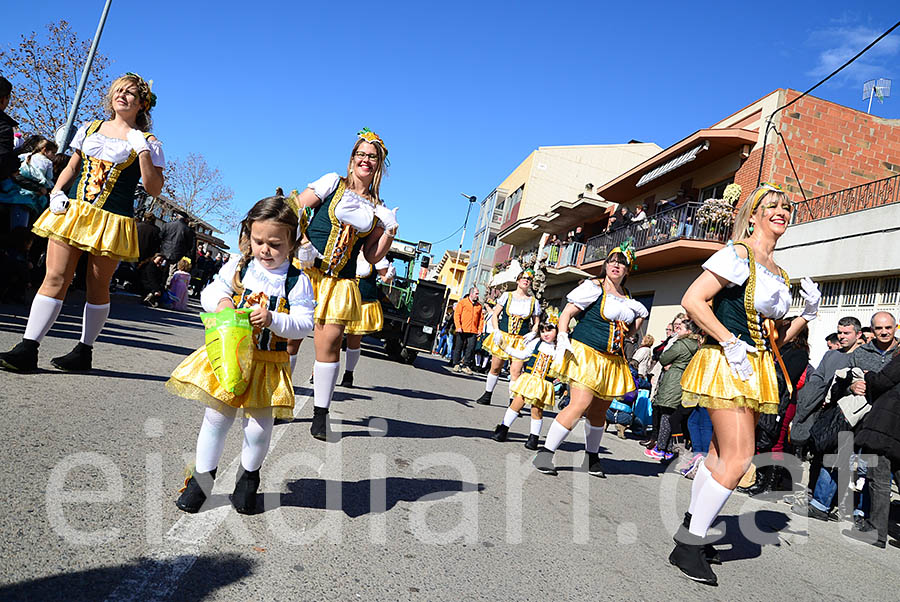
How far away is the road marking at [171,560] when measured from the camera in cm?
213

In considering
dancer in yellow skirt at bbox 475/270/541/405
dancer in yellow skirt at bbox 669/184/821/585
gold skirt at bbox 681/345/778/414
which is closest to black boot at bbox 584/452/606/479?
dancer in yellow skirt at bbox 669/184/821/585

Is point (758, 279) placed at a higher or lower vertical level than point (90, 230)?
higher

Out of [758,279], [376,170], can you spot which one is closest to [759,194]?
[758,279]

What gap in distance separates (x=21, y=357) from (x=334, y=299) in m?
2.15

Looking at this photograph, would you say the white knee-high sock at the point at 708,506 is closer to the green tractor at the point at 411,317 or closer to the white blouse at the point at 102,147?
the white blouse at the point at 102,147

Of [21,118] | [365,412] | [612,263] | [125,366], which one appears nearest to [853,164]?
[612,263]

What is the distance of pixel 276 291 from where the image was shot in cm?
313

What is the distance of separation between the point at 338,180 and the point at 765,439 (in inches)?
221

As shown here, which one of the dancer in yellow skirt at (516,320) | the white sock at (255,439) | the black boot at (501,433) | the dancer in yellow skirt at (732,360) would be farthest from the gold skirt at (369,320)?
the dancer in yellow skirt at (516,320)

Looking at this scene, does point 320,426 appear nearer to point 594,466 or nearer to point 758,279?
point 594,466

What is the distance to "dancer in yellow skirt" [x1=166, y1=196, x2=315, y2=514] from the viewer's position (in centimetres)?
288

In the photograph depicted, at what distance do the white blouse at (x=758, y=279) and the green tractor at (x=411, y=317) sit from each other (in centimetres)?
1235

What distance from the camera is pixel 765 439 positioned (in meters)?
7.55

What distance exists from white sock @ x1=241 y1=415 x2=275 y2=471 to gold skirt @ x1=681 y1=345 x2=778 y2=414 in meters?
2.31
